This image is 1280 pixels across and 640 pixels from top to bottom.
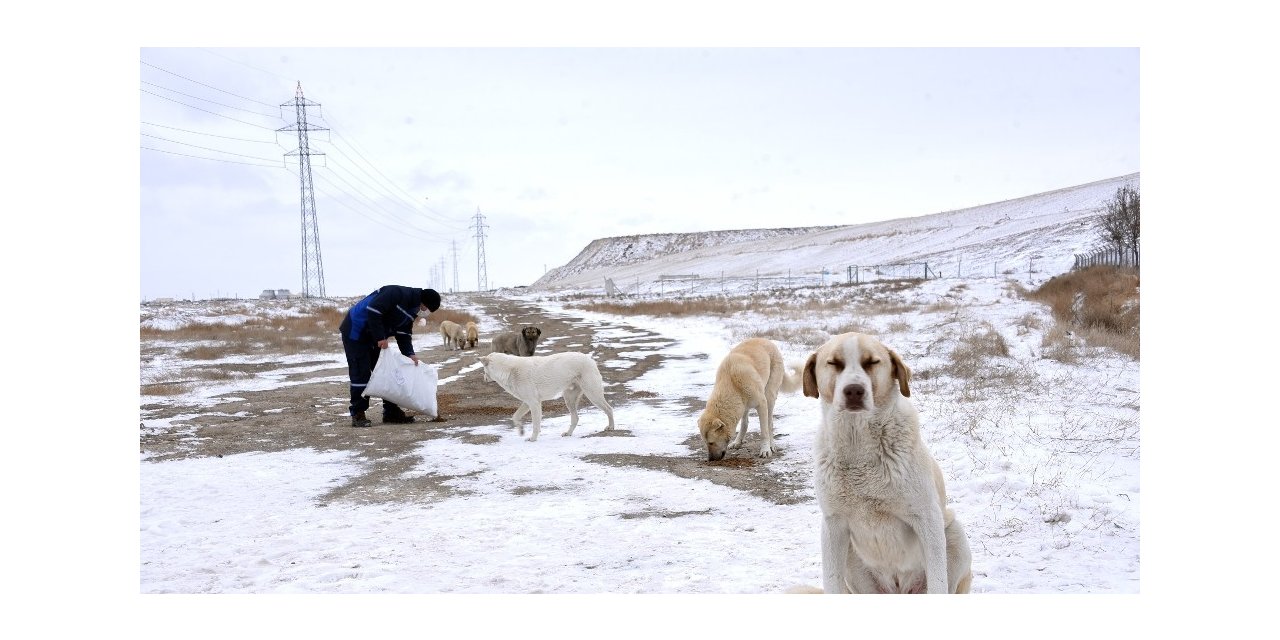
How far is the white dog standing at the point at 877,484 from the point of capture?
3.15m

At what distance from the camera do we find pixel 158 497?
5.89m

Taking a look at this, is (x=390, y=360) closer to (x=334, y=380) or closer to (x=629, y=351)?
(x=334, y=380)

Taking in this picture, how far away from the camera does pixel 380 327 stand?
9383 mm

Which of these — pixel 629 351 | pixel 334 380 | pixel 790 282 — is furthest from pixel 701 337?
pixel 790 282

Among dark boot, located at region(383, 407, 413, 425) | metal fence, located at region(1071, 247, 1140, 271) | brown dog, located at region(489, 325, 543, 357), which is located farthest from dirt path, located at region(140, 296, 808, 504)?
metal fence, located at region(1071, 247, 1140, 271)

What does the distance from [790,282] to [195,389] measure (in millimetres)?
53713

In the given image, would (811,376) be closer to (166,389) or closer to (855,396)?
(855,396)

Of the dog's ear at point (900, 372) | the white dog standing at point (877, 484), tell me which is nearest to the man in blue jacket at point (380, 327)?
the white dog standing at point (877, 484)

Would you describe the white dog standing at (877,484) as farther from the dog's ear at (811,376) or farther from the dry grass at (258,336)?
the dry grass at (258,336)

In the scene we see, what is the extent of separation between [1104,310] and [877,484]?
1634 cm

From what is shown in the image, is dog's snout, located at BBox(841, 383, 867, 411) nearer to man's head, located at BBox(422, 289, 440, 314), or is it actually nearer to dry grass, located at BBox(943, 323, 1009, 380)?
man's head, located at BBox(422, 289, 440, 314)

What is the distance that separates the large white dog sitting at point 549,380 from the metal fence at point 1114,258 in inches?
974

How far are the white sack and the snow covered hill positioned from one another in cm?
3865

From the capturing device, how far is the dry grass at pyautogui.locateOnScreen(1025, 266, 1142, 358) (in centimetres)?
1343
